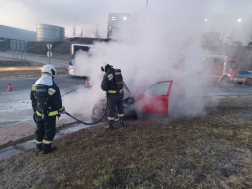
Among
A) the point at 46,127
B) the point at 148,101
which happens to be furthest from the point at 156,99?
the point at 46,127

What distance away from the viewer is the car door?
5.27 meters

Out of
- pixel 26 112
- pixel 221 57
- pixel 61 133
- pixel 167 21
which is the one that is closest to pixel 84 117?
pixel 61 133

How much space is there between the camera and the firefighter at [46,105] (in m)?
3.21

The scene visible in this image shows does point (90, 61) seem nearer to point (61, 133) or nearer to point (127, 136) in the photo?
point (61, 133)

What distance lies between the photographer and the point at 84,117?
5.91 m

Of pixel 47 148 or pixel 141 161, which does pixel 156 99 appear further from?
pixel 47 148

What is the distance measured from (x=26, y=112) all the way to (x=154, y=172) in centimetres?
527

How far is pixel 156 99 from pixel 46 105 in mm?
3069

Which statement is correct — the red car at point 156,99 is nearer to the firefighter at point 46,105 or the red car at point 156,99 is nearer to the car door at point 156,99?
the car door at point 156,99

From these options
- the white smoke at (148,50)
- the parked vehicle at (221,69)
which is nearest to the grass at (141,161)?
the white smoke at (148,50)

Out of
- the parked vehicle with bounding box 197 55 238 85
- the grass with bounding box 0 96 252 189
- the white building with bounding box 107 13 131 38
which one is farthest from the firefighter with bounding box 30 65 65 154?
A: the parked vehicle with bounding box 197 55 238 85

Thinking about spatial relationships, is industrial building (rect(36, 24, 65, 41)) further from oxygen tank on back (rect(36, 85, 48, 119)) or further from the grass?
oxygen tank on back (rect(36, 85, 48, 119))

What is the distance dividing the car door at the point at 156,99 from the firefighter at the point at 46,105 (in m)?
2.55

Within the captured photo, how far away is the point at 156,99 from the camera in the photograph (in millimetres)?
5301
